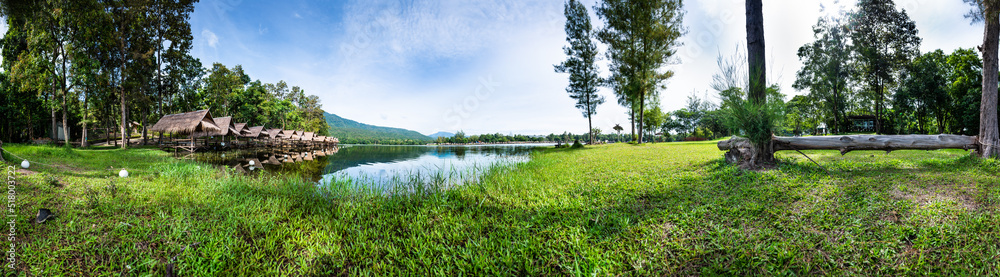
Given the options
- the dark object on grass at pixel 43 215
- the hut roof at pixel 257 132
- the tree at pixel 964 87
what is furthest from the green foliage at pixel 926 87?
the hut roof at pixel 257 132

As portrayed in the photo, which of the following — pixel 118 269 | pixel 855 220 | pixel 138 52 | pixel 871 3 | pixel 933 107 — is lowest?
pixel 118 269

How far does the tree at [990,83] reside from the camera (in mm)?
4754

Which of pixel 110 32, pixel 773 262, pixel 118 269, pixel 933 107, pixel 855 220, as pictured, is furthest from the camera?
pixel 933 107

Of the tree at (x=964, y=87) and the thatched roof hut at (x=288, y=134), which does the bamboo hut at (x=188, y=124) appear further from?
→ the tree at (x=964, y=87)

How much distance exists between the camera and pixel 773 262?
6.15 ft

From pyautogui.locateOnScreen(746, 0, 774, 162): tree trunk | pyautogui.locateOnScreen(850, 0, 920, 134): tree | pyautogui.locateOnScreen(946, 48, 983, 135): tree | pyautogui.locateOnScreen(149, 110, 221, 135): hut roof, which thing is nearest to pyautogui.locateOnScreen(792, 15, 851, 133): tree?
pyautogui.locateOnScreen(850, 0, 920, 134): tree

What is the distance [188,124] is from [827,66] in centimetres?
3958

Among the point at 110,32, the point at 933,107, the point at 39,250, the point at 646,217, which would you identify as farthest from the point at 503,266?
the point at 933,107

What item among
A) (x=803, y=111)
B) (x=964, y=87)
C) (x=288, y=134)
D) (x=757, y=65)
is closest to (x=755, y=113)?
(x=757, y=65)

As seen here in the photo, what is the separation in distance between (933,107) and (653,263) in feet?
96.8

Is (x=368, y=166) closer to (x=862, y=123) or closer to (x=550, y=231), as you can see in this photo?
(x=550, y=231)

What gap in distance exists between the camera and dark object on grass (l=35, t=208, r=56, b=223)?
2500mm

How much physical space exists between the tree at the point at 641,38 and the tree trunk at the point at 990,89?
10.8 meters

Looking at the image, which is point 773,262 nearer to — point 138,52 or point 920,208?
point 920,208
